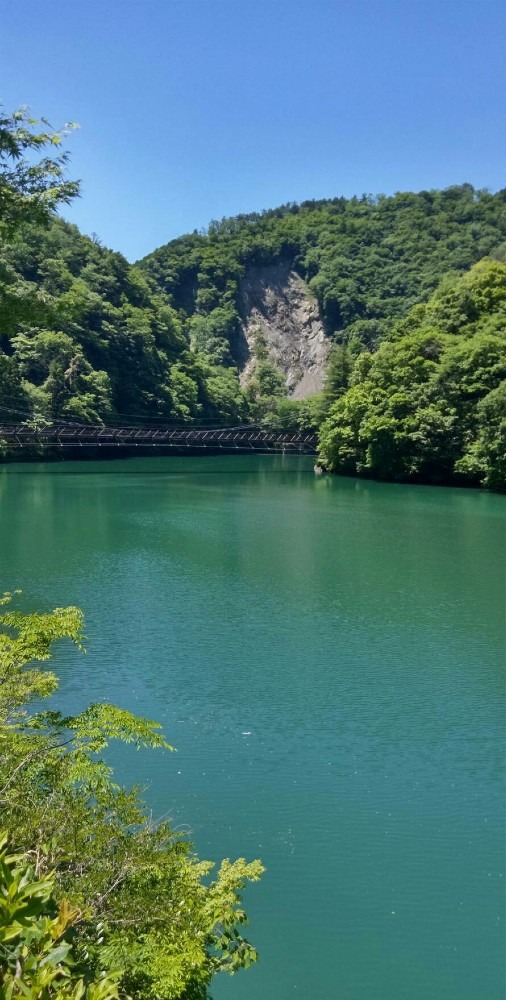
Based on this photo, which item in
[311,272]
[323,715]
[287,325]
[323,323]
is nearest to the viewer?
[323,715]

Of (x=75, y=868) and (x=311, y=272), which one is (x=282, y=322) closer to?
(x=311, y=272)

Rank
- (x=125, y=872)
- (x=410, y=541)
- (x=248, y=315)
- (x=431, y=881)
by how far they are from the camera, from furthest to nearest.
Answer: (x=248, y=315)
(x=410, y=541)
(x=431, y=881)
(x=125, y=872)

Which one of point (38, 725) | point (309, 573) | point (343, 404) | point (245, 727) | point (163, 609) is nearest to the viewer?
point (38, 725)

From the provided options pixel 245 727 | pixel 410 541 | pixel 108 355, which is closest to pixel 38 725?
pixel 245 727

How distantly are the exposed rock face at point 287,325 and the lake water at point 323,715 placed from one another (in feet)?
260

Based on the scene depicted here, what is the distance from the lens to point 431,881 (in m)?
6.39

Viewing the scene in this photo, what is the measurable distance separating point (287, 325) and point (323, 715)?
322 feet

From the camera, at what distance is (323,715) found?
9766mm

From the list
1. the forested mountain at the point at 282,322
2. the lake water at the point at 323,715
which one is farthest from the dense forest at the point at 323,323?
the lake water at the point at 323,715

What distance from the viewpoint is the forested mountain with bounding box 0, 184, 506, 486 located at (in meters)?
38.1

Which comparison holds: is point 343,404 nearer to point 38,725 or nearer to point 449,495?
point 449,495

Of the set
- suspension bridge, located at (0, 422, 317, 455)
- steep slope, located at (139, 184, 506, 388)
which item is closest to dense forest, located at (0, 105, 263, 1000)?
suspension bridge, located at (0, 422, 317, 455)

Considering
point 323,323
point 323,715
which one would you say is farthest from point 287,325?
point 323,715

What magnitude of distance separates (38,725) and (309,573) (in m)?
12.9
